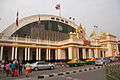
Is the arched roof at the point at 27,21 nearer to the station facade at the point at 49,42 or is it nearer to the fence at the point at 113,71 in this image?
the station facade at the point at 49,42

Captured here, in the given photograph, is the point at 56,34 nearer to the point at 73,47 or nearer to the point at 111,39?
the point at 73,47

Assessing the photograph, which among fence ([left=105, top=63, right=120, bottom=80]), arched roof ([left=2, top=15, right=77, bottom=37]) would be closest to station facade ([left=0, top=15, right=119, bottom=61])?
arched roof ([left=2, top=15, right=77, bottom=37])

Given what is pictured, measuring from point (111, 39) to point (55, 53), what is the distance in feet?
78.5

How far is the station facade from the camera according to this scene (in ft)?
79.4

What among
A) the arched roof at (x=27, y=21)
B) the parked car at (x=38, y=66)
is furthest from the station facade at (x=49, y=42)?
the parked car at (x=38, y=66)

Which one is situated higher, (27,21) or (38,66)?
(27,21)

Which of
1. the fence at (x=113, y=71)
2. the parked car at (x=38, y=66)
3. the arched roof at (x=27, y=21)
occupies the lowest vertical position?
the parked car at (x=38, y=66)

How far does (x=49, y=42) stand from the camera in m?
28.6

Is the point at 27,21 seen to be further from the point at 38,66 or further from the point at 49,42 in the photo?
the point at 38,66

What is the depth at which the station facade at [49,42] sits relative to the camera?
24.2 meters

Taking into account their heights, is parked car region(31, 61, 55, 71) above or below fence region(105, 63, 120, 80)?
below

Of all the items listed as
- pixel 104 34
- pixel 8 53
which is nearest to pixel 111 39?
pixel 104 34

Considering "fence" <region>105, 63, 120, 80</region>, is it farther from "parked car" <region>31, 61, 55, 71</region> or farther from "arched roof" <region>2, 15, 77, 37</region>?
"arched roof" <region>2, 15, 77, 37</region>

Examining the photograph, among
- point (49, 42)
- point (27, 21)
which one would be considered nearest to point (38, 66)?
point (49, 42)
